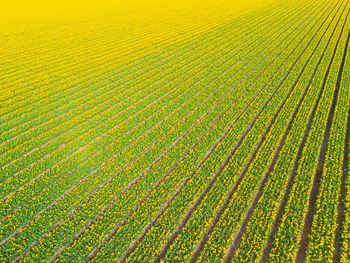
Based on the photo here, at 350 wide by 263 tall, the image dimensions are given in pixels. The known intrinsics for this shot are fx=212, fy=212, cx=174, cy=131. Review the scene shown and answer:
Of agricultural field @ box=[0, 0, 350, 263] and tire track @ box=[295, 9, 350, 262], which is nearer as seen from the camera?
tire track @ box=[295, 9, 350, 262]

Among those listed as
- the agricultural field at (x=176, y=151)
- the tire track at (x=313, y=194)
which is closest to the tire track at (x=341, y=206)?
the agricultural field at (x=176, y=151)

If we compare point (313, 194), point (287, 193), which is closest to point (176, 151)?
point (287, 193)

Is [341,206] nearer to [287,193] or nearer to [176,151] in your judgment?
[287,193]

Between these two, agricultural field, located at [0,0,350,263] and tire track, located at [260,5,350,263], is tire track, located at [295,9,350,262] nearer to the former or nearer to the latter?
agricultural field, located at [0,0,350,263]

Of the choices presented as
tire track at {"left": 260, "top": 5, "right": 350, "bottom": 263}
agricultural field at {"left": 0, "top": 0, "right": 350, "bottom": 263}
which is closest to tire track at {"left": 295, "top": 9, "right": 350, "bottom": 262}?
agricultural field at {"left": 0, "top": 0, "right": 350, "bottom": 263}

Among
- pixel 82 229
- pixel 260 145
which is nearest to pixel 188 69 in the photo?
pixel 260 145

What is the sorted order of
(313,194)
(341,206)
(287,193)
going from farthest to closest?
(287,193) → (313,194) → (341,206)

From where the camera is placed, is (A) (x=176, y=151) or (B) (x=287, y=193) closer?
(B) (x=287, y=193)

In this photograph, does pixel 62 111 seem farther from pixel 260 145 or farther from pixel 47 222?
pixel 260 145

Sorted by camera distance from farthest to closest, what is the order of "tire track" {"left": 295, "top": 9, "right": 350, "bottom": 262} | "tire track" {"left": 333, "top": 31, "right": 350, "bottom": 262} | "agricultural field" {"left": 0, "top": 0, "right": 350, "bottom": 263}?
"agricultural field" {"left": 0, "top": 0, "right": 350, "bottom": 263} < "tire track" {"left": 295, "top": 9, "right": 350, "bottom": 262} < "tire track" {"left": 333, "top": 31, "right": 350, "bottom": 262}
